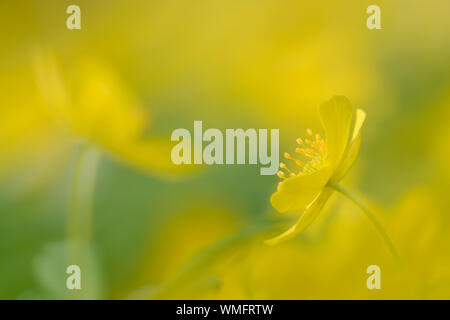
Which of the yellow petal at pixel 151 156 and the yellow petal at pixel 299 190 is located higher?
the yellow petal at pixel 151 156

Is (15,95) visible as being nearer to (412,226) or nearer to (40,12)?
(40,12)

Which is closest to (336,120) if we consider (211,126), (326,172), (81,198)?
(326,172)

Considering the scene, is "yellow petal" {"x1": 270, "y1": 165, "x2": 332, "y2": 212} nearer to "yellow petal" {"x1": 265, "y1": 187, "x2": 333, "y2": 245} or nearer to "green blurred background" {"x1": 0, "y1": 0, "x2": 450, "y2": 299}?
"yellow petal" {"x1": 265, "y1": 187, "x2": 333, "y2": 245}

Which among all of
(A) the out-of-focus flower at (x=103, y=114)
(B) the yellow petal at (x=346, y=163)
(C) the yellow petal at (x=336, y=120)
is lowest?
(B) the yellow petal at (x=346, y=163)

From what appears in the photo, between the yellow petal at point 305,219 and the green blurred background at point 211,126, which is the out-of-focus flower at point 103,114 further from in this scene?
the yellow petal at point 305,219

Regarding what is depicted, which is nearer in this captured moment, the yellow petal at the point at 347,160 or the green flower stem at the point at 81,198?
the yellow petal at the point at 347,160

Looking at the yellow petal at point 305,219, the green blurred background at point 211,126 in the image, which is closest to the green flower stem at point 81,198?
the green blurred background at point 211,126

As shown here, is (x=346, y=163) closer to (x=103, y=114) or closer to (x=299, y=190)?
(x=299, y=190)
